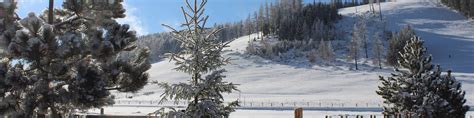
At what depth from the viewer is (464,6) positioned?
15388 centimetres

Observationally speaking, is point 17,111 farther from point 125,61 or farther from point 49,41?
point 125,61

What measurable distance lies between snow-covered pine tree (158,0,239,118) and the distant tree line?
154 metres

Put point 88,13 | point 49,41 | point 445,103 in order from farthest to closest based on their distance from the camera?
1. point 445,103
2. point 88,13
3. point 49,41

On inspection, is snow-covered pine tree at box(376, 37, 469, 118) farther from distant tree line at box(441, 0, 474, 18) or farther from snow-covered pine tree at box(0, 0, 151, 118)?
distant tree line at box(441, 0, 474, 18)

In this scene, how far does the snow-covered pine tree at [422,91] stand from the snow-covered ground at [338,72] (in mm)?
19329

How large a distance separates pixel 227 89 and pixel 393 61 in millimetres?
96119

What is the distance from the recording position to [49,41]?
1065cm

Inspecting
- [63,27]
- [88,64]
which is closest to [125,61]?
[88,64]

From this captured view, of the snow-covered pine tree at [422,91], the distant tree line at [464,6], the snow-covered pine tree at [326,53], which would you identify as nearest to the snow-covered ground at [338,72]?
the distant tree line at [464,6]

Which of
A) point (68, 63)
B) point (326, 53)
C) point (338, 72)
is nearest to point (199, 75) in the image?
point (68, 63)

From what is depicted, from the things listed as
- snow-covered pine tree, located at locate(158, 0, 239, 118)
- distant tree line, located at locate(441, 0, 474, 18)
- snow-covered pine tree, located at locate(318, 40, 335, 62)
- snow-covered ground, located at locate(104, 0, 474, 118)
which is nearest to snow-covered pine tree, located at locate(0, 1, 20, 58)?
snow-covered pine tree, located at locate(158, 0, 239, 118)

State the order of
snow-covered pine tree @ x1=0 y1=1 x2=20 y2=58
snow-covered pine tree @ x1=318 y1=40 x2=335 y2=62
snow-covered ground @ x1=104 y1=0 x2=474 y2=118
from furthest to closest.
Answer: snow-covered pine tree @ x1=318 y1=40 x2=335 y2=62 < snow-covered ground @ x1=104 y1=0 x2=474 y2=118 < snow-covered pine tree @ x1=0 y1=1 x2=20 y2=58

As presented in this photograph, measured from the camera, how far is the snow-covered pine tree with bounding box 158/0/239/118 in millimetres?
10719

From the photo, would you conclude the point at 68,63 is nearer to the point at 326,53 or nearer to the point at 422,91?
the point at 422,91
